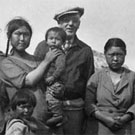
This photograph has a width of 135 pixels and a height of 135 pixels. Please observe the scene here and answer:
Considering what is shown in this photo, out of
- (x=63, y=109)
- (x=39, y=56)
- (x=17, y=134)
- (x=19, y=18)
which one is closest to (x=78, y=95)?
(x=63, y=109)

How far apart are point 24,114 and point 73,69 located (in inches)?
43.4

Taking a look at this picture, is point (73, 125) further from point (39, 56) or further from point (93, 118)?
point (39, 56)

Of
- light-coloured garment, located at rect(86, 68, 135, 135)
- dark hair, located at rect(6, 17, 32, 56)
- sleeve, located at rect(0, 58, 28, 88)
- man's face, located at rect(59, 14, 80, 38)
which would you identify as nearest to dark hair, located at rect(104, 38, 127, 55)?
light-coloured garment, located at rect(86, 68, 135, 135)

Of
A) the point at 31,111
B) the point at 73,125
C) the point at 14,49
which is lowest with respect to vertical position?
the point at 73,125

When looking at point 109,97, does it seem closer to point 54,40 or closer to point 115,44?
point 115,44

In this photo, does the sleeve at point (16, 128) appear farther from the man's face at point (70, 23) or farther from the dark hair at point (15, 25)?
the man's face at point (70, 23)

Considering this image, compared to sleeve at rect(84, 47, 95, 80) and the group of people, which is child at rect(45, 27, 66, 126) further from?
sleeve at rect(84, 47, 95, 80)

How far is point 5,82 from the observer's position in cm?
455

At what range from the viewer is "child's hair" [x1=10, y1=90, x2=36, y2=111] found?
4113mm

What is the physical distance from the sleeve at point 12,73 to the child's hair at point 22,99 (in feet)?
0.96

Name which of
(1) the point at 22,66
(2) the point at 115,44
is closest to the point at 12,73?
(1) the point at 22,66

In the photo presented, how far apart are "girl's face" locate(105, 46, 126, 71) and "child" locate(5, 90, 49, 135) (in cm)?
95

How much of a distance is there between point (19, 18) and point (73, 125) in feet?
3.47

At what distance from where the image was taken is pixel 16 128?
3.83 meters
